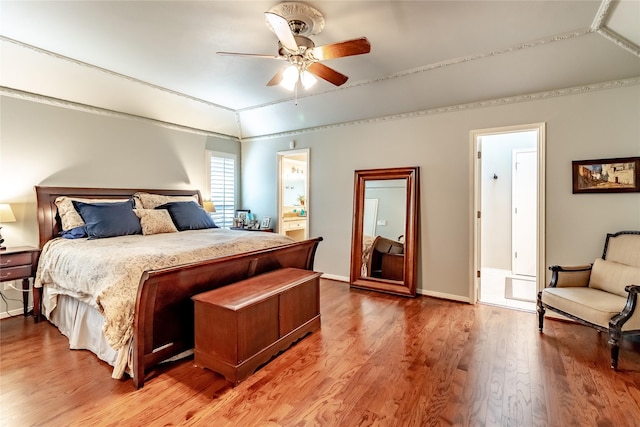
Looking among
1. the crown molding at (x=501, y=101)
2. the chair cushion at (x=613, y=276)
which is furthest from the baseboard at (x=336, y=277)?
the chair cushion at (x=613, y=276)

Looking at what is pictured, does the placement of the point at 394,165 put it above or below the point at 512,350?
above

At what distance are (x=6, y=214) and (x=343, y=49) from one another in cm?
360

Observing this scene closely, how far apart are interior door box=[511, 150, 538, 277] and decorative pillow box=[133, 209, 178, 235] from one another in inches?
214

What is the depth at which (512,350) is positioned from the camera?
2.69 meters

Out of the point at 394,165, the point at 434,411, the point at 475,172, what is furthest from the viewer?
the point at 394,165

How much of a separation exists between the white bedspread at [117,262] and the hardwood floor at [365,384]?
0.43 m

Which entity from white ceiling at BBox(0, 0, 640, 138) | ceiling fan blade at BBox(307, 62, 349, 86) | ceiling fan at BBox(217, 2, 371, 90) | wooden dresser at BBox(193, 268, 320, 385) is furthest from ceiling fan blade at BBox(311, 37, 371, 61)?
wooden dresser at BBox(193, 268, 320, 385)

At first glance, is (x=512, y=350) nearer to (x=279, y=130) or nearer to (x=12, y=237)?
(x=279, y=130)

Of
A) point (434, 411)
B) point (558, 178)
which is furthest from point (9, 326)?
point (558, 178)

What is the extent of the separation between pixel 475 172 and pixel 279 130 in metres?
3.21

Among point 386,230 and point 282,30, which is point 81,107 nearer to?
point 282,30

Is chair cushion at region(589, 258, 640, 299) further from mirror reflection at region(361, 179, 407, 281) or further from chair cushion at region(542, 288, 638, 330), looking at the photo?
mirror reflection at region(361, 179, 407, 281)

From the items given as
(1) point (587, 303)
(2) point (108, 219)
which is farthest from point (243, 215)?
(1) point (587, 303)

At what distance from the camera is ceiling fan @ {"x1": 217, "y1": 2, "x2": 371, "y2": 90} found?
88.3 inches
